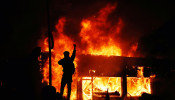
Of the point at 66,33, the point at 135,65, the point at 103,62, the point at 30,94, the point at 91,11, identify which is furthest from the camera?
the point at 91,11

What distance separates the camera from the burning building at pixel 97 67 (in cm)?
1273

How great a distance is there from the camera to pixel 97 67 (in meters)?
13.4

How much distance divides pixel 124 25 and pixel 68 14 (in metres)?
8.03

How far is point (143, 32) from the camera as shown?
21391 millimetres

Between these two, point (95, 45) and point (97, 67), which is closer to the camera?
point (97, 67)

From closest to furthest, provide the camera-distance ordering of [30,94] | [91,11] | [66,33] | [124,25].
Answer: [30,94]
[66,33]
[91,11]
[124,25]

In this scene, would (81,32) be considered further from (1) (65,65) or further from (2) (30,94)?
(2) (30,94)

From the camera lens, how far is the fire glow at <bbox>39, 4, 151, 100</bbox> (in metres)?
12.8

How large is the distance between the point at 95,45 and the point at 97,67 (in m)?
5.51

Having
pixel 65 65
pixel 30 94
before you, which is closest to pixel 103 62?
pixel 65 65

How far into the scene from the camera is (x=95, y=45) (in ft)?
60.5

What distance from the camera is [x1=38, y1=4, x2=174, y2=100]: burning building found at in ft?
41.8

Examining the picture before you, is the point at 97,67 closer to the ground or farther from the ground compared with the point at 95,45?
closer to the ground

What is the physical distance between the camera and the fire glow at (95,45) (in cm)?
1282
